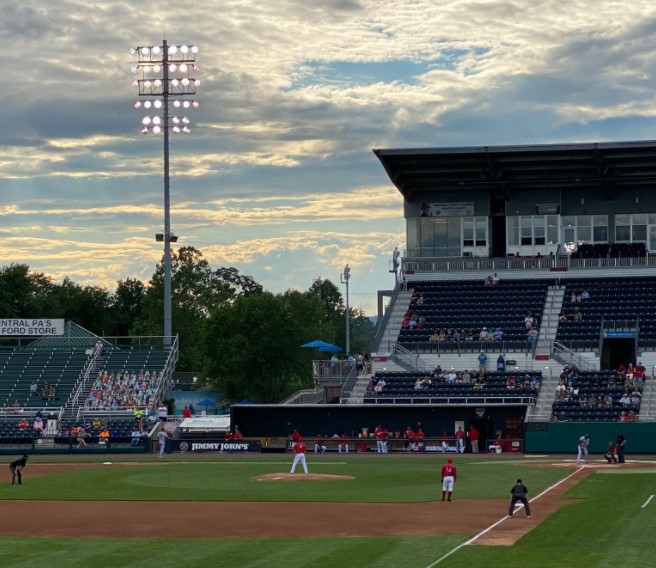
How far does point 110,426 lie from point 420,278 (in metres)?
25.2

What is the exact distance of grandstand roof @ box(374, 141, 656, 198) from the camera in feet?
264

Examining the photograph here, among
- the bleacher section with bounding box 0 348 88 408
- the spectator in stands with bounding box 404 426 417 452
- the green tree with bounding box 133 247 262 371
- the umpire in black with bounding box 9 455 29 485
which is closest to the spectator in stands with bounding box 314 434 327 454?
the spectator in stands with bounding box 404 426 417 452

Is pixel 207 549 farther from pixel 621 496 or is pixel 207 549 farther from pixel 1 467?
pixel 1 467

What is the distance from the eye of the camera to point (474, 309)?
8025cm

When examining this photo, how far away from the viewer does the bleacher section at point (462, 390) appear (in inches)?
2731

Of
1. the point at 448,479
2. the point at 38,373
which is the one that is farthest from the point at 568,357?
the point at 448,479

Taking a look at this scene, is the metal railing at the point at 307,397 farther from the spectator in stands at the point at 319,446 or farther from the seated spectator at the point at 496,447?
the seated spectator at the point at 496,447

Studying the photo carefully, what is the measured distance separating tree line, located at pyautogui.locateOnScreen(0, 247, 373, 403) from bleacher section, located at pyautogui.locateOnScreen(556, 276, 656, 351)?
109 ft

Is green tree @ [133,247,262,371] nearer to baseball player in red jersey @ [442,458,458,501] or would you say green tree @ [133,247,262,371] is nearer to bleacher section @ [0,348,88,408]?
bleacher section @ [0,348,88,408]

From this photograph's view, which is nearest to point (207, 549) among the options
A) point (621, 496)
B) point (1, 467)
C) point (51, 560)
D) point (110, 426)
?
point (51, 560)

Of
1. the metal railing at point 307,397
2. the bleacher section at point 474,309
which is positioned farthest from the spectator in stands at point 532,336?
the metal railing at point 307,397

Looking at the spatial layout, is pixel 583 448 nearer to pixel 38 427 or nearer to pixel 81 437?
pixel 81 437

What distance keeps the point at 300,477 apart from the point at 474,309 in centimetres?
3312

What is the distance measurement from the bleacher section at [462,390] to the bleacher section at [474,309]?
3.34m
